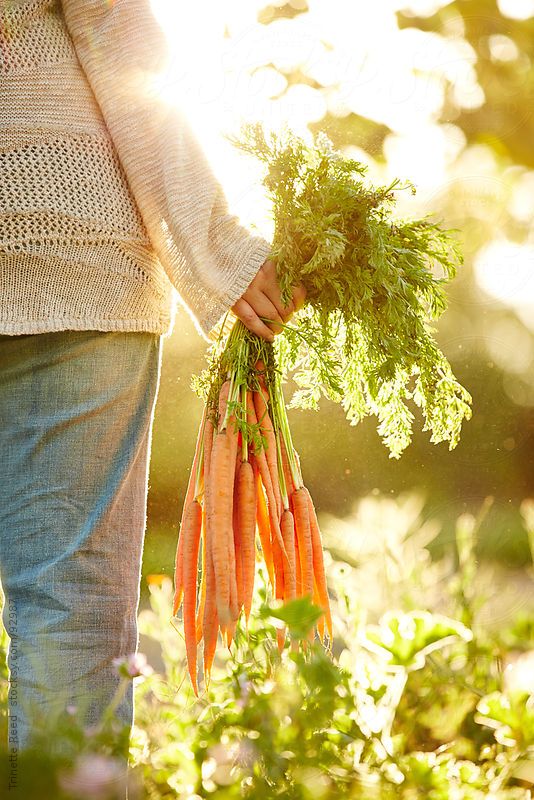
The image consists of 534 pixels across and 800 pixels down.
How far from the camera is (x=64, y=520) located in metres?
1.43

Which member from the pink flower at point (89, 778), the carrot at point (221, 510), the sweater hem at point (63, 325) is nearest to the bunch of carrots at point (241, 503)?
the carrot at point (221, 510)

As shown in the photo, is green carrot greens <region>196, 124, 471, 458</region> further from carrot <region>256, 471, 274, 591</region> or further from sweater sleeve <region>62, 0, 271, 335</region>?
carrot <region>256, 471, 274, 591</region>

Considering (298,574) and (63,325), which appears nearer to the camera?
(63,325)

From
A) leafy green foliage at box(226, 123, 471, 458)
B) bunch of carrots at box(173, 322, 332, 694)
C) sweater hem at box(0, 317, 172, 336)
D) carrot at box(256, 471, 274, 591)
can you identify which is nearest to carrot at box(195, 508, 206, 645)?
bunch of carrots at box(173, 322, 332, 694)


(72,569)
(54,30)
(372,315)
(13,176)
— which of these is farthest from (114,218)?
(72,569)

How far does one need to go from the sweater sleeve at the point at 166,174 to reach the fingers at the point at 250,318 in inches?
1.1

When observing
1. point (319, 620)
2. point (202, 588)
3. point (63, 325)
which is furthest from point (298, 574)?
point (63, 325)

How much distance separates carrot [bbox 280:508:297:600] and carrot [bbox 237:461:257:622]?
60 mm

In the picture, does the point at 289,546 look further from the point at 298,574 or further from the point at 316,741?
the point at 316,741

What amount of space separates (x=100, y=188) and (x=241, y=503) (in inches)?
25.3

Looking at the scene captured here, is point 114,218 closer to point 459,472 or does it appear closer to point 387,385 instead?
point 387,385

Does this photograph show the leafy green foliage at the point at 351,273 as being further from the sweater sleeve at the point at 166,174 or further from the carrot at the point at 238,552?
the carrot at the point at 238,552

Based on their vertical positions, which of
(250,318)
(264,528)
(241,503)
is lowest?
(264,528)

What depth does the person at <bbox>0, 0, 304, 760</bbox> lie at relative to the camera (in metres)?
1.42
